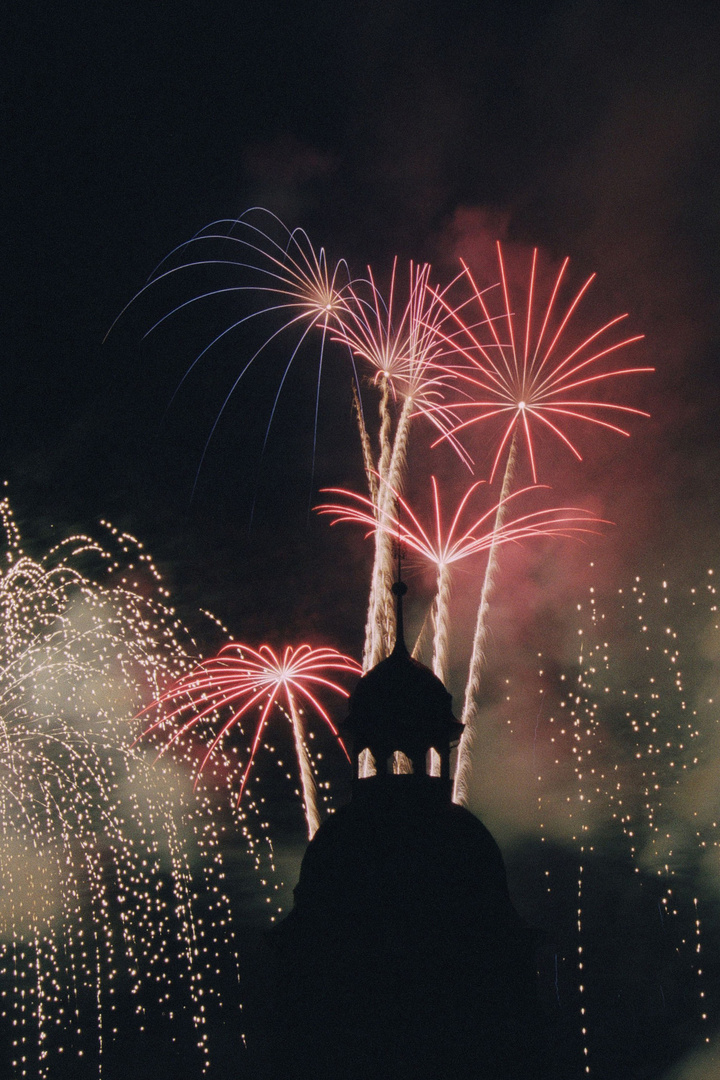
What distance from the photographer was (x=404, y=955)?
14.7 metres

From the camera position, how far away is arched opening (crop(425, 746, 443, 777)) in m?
17.7

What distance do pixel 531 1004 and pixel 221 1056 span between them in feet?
213

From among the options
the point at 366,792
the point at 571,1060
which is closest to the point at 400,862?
the point at 366,792

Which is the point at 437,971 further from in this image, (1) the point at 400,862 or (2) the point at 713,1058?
(2) the point at 713,1058

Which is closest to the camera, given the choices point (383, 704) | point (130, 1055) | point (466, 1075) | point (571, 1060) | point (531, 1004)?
point (466, 1075)

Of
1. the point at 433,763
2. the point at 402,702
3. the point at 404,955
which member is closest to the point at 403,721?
the point at 402,702

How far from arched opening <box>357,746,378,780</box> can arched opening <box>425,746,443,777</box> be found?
1051 mm

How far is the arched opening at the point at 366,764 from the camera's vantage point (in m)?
18.0

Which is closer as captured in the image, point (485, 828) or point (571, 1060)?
point (485, 828)

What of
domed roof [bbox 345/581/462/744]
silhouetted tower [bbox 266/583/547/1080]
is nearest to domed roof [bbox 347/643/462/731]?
domed roof [bbox 345/581/462/744]

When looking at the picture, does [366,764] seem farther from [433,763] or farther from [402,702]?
[402,702]

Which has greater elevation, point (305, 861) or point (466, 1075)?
point (305, 861)

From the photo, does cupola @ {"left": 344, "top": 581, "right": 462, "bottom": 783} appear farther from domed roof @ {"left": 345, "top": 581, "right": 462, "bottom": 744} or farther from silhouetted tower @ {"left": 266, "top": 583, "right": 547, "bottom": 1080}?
silhouetted tower @ {"left": 266, "top": 583, "right": 547, "bottom": 1080}

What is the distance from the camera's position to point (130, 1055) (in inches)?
2430
